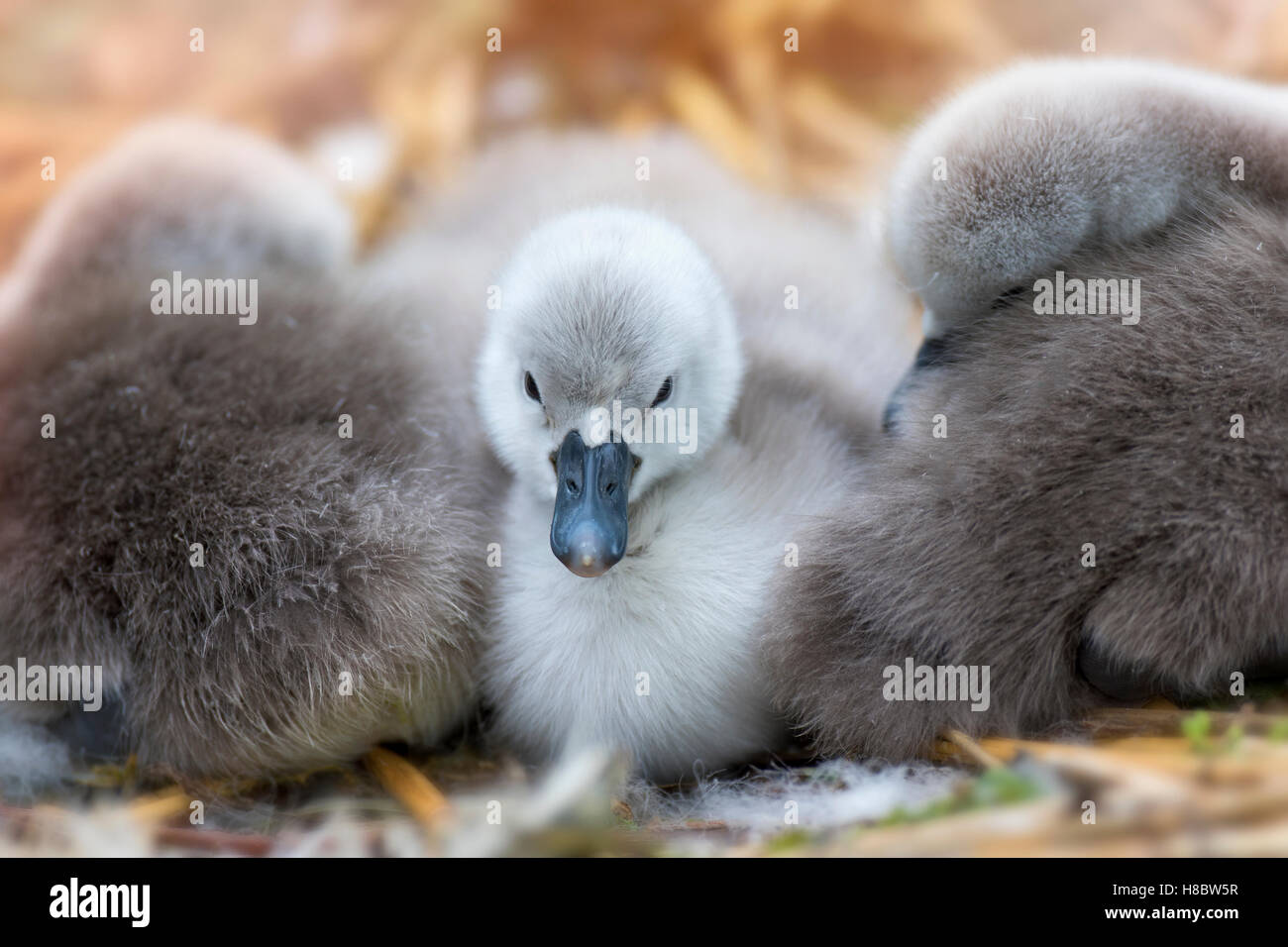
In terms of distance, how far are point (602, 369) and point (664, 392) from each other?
0.11 metres

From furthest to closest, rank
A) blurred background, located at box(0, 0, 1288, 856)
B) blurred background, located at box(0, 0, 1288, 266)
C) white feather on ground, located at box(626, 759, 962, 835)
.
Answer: blurred background, located at box(0, 0, 1288, 266) < blurred background, located at box(0, 0, 1288, 856) < white feather on ground, located at box(626, 759, 962, 835)

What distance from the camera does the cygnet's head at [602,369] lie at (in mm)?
1487

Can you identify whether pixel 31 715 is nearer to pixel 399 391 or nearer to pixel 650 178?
pixel 399 391

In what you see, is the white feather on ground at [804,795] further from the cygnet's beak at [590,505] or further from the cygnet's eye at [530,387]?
the cygnet's eye at [530,387]

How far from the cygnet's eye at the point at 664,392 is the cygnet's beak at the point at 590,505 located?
74 millimetres

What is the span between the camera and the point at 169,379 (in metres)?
1.64

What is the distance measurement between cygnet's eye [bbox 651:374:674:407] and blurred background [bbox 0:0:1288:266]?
157cm

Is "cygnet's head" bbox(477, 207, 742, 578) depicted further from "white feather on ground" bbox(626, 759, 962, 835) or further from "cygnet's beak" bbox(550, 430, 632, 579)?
"white feather on ground" bbox(626, 759, 962, 835)

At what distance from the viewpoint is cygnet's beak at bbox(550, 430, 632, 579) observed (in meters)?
1.42

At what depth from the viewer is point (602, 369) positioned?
1.49 meters

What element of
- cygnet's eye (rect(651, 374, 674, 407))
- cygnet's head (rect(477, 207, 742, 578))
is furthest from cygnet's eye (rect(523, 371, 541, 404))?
cygnet's eye (rect(651, 374, 674, 407))

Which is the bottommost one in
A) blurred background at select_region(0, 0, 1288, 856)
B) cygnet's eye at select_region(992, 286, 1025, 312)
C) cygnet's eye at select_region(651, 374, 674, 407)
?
cygnet's eye at select_region(651, 374, 674, 407)

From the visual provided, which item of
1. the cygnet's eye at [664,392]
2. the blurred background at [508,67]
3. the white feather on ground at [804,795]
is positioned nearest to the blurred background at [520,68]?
the blurred background at [508,67]

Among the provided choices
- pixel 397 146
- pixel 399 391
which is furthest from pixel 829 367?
pixel 397 146
